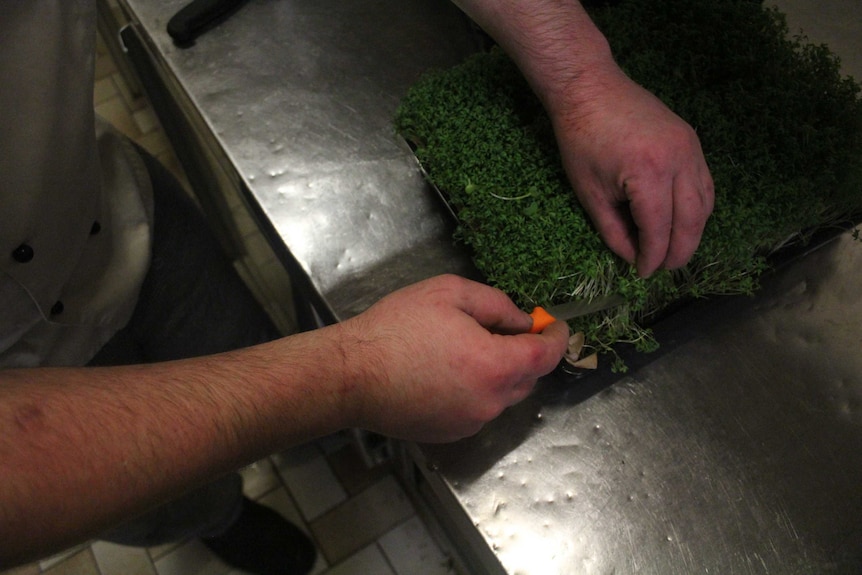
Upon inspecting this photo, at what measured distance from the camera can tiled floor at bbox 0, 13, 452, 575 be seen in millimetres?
1637

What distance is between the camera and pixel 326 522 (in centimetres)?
172

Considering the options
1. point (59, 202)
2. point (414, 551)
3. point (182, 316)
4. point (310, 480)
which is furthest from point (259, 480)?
point (59, 202)

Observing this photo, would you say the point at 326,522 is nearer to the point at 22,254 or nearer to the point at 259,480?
the point at 259,480

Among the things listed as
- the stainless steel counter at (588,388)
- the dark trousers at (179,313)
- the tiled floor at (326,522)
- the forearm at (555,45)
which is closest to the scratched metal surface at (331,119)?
the stainless steel counter at (588,388)

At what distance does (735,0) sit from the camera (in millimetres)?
1004

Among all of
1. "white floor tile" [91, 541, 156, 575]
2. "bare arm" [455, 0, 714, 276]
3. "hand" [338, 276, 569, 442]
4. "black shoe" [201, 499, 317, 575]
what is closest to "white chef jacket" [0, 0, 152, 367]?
"hand" [338, 276, 569, 442]

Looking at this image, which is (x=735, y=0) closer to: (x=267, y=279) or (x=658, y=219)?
(x=658, y=219)

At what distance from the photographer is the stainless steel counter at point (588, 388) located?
0.80 meters

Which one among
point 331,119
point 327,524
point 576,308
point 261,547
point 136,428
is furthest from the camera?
point 327,524

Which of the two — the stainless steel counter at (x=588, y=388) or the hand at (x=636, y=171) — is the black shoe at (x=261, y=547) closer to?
the stainless steel counter at (x=588, y=388)

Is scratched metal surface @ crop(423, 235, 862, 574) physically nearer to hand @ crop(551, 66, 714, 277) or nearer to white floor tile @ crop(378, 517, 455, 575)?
hand @ crop(551, 66, 714, 277)

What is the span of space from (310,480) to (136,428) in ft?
4.30

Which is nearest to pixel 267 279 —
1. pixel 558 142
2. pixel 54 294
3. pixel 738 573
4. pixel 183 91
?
pixel 183 91

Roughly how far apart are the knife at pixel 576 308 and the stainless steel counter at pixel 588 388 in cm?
14
